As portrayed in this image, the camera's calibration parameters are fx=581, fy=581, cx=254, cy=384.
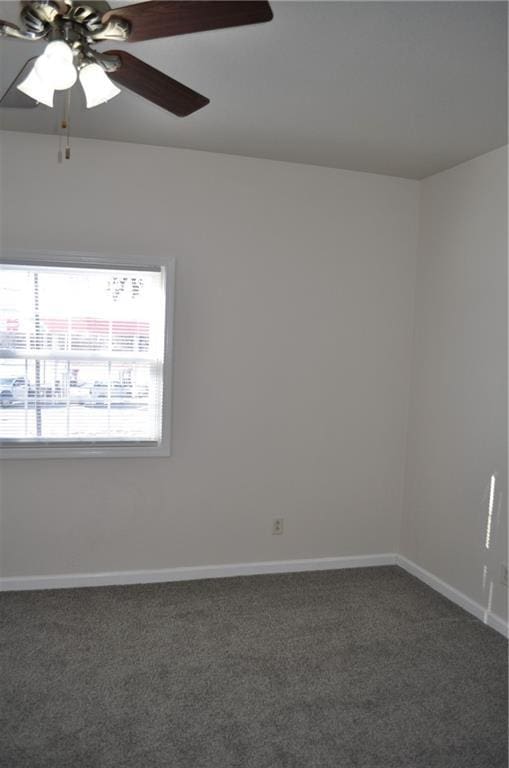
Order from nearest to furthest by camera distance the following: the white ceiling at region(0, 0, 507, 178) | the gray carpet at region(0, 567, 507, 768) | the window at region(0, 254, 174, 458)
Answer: the white ceiling at region(0, 0, 507, 178)
the gray carpet at region(0, 567, 507, 768)
the window at region(0, 254, 174, 458)

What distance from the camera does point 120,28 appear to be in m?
1.66

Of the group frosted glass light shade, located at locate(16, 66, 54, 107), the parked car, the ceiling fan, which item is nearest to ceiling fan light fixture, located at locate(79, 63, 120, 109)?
the ceiling fan

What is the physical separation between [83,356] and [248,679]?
1.98 meters

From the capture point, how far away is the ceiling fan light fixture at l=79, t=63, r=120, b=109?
5.94ft

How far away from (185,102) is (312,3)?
1.75 ft

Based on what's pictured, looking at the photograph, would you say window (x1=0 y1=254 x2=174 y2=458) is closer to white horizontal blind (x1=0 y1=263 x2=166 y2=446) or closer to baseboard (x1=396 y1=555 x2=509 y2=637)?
white horizontal blind (x1=0 y1=263 x2=166 y2=446)

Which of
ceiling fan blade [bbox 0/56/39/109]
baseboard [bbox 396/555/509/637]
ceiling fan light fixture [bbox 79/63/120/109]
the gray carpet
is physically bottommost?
the gray carpet

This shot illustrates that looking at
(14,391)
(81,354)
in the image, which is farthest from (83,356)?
(14,391)

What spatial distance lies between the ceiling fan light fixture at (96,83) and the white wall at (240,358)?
1596mm

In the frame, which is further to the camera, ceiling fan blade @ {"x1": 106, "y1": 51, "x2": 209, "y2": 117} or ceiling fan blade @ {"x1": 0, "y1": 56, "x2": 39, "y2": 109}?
ceiling fan blade @ {"x1": 0, "y1": 56, "x2": 39, "y2": 109}

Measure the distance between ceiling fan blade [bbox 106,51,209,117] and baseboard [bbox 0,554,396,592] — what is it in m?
2.69

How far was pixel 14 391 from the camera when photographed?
3375 millimetres

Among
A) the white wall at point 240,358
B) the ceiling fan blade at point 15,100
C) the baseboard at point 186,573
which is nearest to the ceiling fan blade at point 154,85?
the ceiling fan blade at point 15,100

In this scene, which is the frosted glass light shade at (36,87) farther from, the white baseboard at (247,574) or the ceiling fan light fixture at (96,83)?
the white baseboard at (247,574)
